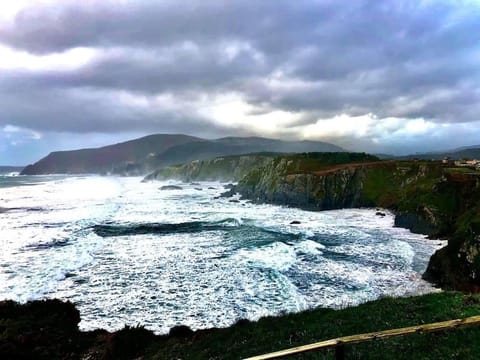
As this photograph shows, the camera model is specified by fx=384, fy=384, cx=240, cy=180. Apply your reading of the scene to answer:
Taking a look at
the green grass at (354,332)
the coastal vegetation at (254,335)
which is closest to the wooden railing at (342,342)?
the green grass at (354,332)

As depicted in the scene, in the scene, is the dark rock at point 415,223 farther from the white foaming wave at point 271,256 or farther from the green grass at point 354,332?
the green grass at point 354,332

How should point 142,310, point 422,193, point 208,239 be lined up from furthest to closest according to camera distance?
point 422,193
point 208,239
point 142,310

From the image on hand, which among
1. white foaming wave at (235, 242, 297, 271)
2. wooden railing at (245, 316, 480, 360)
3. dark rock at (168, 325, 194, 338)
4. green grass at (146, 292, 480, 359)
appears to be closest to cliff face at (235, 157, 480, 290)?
white foaming wave at (235, 242, 297, 271)

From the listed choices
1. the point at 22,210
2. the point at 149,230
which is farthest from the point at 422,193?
the point at 22,210

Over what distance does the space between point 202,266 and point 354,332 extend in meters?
23.3

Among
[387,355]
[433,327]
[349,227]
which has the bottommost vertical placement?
[349,227]

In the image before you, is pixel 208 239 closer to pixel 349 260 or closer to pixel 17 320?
pixel 349 260

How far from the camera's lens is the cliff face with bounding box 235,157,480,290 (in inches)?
1289

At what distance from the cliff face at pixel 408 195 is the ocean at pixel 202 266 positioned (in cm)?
327

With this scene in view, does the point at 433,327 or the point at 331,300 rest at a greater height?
the point at 433,327

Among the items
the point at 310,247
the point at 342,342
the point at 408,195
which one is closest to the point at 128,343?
the point at 342,342

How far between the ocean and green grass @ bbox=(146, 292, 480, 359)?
5241 mm

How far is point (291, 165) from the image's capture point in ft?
381

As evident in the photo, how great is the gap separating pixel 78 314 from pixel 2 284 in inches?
469
